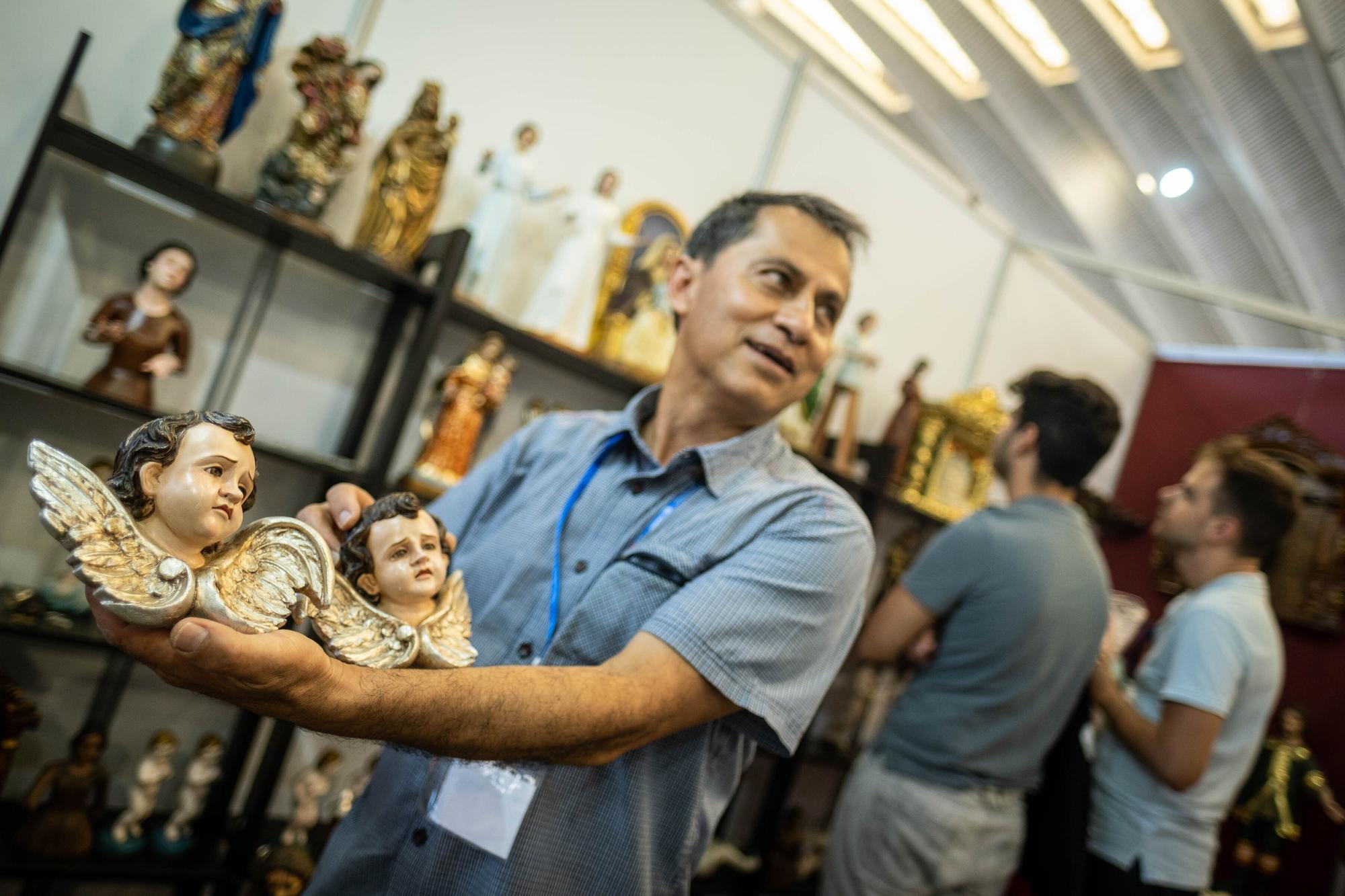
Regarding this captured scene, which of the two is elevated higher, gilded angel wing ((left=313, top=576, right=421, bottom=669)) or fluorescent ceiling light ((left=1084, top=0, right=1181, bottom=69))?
fluorescent ceiling light ((left=1084, top=0, right=1181, bottom=69))

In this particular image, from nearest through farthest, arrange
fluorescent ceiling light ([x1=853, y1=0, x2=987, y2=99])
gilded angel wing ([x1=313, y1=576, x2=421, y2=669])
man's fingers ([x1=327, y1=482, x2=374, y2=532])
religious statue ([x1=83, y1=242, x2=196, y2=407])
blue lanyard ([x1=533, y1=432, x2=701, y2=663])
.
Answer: gilded angel wing ([x1=313, y1=576, x2=421, y2=669]) → man's fingers ([x1=327, y1=482, x2=374, y2=532]) → blue lanyard ([x1=533, y1=432, x2=701, y2=663]) → religious statue ([x1=83, y1=242, x2=196, y2=407]) → fluorescent ceiling light ([x1=853, y1=0, x2=987, y2=99])

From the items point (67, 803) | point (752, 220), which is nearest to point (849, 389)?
point (752, 220)

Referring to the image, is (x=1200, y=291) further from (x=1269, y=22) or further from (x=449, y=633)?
(x=449, y=633)

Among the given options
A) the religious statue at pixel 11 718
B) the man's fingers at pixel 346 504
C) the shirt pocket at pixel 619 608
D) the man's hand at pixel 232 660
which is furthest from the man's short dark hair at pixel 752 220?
the religious statue at pixel 11 718

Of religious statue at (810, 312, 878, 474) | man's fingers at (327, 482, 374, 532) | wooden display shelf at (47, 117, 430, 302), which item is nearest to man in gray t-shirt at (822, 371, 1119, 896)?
religious statue at (810, 312, 878, 474)

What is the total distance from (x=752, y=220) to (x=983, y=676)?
51.5 inches

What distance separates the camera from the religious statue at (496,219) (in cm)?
229

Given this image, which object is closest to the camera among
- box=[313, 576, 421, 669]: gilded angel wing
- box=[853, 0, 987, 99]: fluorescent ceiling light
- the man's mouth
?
box=[313, 576, 421, 669]: gilded angel wing

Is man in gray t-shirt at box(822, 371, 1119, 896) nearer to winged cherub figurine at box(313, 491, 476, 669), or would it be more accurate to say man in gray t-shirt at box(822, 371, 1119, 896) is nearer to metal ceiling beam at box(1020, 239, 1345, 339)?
winged cherub figurine at box(313, 491, 476, 669)

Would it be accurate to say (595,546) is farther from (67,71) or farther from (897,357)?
(897,357)

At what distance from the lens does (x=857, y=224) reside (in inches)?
56.2

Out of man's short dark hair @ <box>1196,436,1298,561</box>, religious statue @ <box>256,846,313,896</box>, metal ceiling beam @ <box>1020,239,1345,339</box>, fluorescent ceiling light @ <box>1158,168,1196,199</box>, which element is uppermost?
fluorescent ceiling light @ <box>1158,168,1196,199</box>

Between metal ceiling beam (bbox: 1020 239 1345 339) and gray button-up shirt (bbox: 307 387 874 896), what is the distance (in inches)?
139

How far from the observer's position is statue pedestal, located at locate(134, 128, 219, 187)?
1.76m
